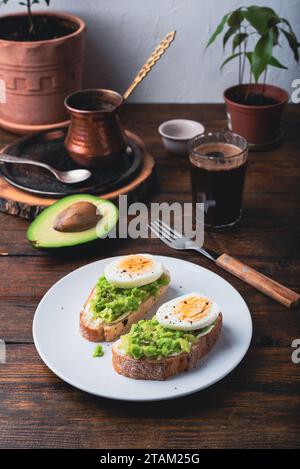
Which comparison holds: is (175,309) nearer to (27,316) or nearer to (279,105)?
(27,316)

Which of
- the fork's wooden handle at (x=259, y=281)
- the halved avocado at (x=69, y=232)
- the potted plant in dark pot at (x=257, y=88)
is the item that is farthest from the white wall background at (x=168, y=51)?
the fork's wooden handle at (x=259, y=281)

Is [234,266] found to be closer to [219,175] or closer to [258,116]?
[219,175]

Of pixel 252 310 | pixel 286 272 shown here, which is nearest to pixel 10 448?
pixel 252 310

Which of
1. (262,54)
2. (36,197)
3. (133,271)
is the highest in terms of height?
(262,54)

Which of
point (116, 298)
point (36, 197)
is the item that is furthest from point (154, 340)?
point (36, 197)

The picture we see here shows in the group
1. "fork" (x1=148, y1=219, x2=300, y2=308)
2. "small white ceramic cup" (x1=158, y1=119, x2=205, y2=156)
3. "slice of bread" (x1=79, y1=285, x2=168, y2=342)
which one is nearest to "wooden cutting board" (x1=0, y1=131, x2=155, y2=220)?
"fork" (x1=148, y1=219, x2=300, y2=308)

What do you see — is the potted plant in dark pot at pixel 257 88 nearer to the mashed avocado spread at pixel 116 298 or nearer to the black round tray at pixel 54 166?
the black round tray at pixel 54 166
